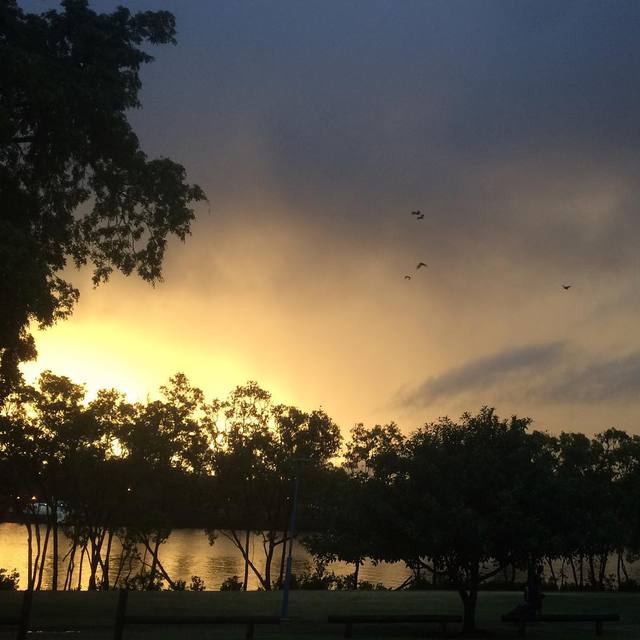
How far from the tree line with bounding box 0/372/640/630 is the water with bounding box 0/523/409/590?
21358 mm

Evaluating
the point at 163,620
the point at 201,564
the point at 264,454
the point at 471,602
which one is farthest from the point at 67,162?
the point at 201,564

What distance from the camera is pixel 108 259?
88.4 ft

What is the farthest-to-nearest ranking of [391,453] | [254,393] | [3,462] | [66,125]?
[254,393] → [3,462] → [391,453] → [66,125]

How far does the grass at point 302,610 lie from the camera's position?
2622cm

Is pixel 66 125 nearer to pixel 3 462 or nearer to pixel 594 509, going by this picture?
pixel 594 509

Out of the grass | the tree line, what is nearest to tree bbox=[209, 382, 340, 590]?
the tree line

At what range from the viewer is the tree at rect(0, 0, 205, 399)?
21969 mm

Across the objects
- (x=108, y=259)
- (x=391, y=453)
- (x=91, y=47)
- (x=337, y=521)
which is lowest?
(x=337, y=521)

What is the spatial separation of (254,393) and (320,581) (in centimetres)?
1512

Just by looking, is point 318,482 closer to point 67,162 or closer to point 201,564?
point 67,162

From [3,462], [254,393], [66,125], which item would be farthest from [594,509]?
[3,462]

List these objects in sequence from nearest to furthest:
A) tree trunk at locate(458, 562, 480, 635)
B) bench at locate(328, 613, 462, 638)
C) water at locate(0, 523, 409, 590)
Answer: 1. bench at locate(328, 613, 462, 638)
2. tree trunk at locate(458, 562, 480, 635)
3. water at locate(0, 523, 409, 590)

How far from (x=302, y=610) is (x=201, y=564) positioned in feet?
288

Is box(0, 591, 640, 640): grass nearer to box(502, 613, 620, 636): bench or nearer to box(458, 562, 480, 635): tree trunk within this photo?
box(502, 613, 620, 636): bench
